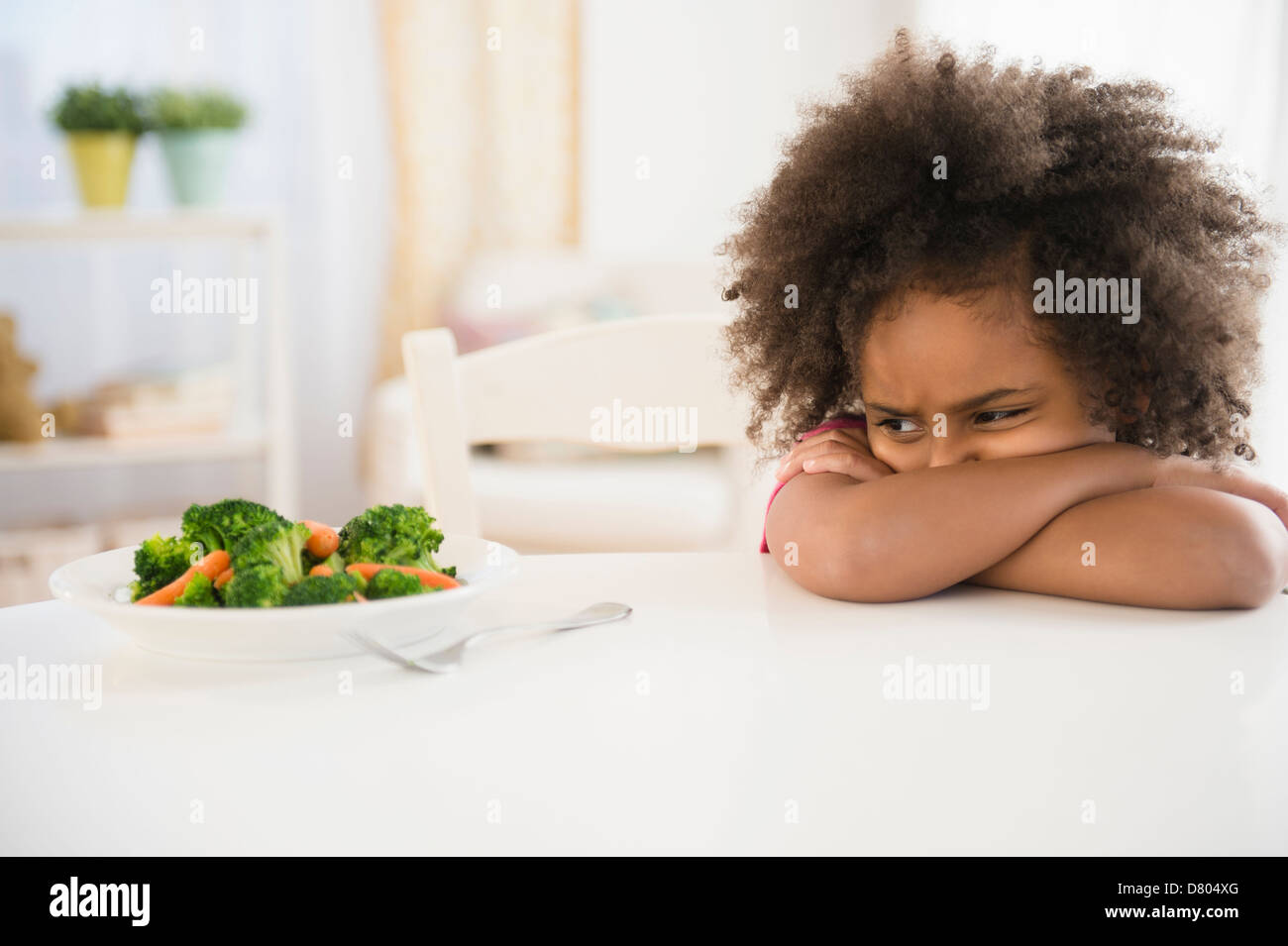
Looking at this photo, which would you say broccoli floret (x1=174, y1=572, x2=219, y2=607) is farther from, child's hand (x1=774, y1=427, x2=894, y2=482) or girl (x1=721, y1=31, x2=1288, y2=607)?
child's hand (x1=774, y1=427, x2=894, y2=482)

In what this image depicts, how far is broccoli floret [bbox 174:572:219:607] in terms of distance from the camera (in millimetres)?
645

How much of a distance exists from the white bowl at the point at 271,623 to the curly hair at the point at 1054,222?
16.1 inches

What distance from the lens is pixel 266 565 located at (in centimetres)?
63

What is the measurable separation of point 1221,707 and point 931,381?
378mm

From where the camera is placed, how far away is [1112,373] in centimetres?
87

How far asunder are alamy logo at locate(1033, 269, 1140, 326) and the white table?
0.24m

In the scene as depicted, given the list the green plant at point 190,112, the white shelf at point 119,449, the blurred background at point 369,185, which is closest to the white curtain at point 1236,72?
the blurred background at point 369,185

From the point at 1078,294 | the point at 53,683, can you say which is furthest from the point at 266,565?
the point at 1078,294

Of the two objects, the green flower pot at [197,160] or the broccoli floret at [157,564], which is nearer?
the broccoli floret at [157,564]

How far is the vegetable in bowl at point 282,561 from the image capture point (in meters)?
0.63

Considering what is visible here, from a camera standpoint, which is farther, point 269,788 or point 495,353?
point 495,353
